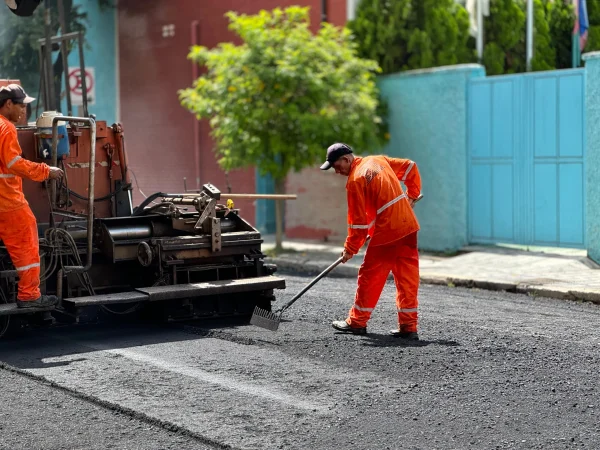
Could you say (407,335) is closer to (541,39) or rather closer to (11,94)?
(11,94)

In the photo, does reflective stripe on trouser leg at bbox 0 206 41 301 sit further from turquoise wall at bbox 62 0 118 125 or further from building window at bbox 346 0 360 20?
turquoise wall at bbox 62 0 118 125

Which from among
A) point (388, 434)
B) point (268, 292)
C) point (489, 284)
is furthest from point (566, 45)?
point (388, 434)

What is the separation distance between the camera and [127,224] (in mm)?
9094

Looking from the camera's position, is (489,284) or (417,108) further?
(417,108)

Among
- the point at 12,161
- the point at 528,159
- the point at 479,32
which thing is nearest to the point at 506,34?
the point at 479,32

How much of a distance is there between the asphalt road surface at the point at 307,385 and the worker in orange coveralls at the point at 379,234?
24cm

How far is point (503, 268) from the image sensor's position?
12.6 meters

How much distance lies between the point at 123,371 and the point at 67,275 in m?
1.68

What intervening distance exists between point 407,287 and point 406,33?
850cm

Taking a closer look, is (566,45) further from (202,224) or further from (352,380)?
(352,380)

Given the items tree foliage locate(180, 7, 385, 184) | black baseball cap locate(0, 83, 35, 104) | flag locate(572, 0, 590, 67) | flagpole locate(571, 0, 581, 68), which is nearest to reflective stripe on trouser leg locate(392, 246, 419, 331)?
black baseball cap locate(0, 83, 35, 104)

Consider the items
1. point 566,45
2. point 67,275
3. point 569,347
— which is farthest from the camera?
point 566,45

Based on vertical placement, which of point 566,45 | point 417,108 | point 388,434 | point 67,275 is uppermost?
point 566,45

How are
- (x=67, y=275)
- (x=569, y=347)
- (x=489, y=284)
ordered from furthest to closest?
(x=489, y=284), (x=67, y=275), (x=569, y=347)
